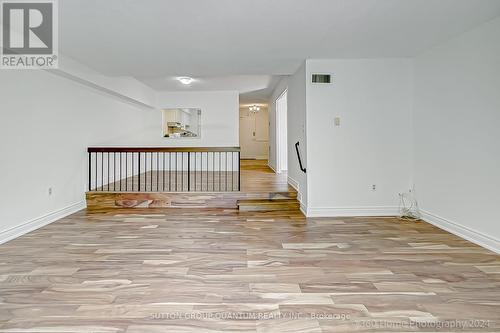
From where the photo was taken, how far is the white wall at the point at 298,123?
4.66 metres

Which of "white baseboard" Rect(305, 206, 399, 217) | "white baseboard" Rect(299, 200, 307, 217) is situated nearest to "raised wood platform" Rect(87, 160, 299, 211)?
"white baseboard" Rect(299, 200, 307, 217)

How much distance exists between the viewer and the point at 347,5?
2.64 m

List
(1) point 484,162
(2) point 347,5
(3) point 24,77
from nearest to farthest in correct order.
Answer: (2) point 347,5 → (1) point 484,162 → (3) point 24,77

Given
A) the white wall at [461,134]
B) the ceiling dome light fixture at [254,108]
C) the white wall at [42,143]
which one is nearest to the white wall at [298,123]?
the white wall at [461,134]

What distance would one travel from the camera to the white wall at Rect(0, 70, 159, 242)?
11.3ft

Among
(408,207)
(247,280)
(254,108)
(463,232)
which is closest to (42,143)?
(247,280)

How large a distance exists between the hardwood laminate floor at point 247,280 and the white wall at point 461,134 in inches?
12.4

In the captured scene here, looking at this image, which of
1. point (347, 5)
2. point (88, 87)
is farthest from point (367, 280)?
point (88, 87)

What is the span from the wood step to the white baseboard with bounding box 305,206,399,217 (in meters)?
0.53

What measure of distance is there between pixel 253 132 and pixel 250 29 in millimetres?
9698

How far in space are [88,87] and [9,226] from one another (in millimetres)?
2859

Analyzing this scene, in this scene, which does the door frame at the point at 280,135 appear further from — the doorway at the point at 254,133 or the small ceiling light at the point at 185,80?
the doorway at the point at 254,133

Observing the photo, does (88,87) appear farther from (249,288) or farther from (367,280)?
(367,280)

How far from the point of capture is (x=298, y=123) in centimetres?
514
